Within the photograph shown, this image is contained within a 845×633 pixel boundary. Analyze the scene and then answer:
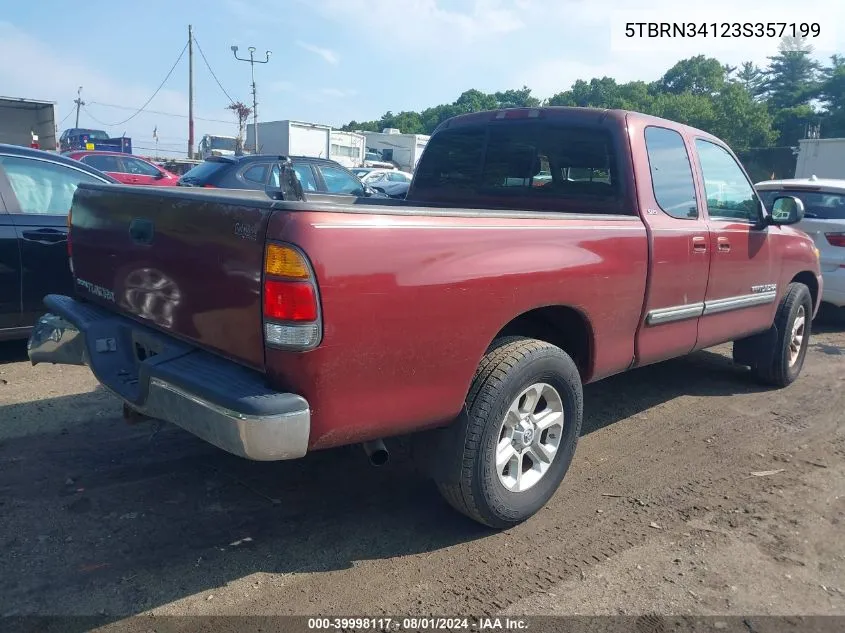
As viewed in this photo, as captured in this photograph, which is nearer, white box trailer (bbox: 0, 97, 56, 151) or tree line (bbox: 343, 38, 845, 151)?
white box trailer (bbox: 0, 97, 56, 151)

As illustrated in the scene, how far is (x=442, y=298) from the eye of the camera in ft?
9.10

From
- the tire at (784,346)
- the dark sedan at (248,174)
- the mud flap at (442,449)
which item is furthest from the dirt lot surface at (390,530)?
the dark sedan at (248,174)

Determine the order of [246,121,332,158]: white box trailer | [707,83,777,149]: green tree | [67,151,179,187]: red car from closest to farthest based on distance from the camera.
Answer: [67,151,179,187]: red car < [246,121,332,158]: white box trailer < [707,83,777,149]: green tree

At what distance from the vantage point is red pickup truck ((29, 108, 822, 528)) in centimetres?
250

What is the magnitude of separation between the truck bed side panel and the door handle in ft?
12.1

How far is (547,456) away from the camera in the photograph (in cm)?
348

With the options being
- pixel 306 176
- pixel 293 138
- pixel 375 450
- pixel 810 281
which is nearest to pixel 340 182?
pixel 306 176

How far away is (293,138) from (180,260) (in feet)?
91.5

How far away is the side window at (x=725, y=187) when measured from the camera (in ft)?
15.4

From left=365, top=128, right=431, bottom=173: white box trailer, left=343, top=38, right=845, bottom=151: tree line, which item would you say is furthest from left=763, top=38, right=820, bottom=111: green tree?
left=365, top=128, right=431, bottom=173: white box trailer

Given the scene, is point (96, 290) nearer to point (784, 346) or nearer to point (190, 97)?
point (784, 346)

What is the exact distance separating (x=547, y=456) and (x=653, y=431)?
5.20ft

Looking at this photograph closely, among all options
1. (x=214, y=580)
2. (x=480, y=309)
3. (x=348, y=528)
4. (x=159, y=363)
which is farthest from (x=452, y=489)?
(x=159, y=363)

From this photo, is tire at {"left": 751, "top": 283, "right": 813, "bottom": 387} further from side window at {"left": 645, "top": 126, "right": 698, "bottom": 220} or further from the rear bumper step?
the rear bumper step
